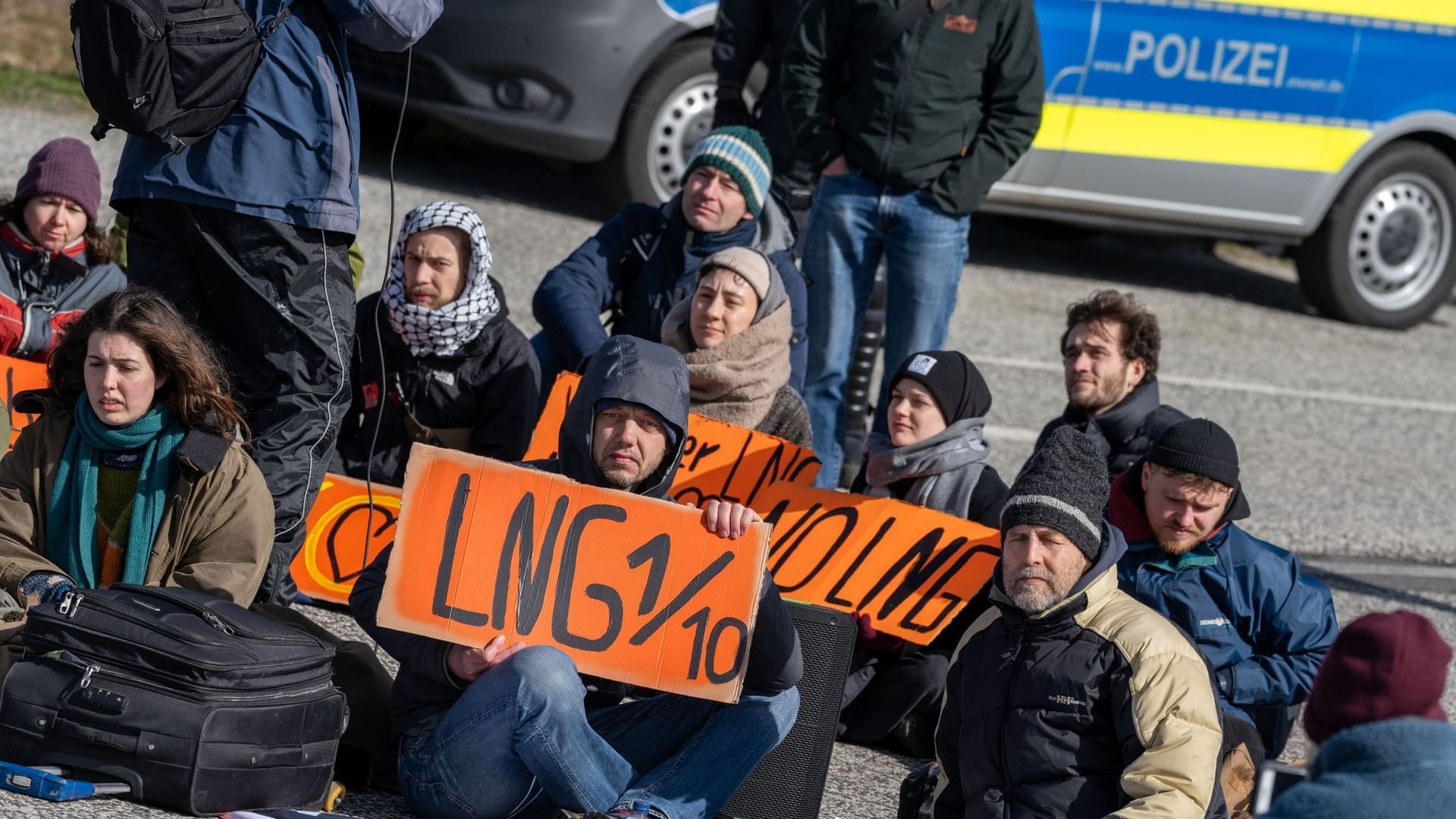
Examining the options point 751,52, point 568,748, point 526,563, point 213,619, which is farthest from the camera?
point 751,52

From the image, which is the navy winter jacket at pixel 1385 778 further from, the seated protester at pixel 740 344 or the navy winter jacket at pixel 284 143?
the seated protester at pixel 740 344

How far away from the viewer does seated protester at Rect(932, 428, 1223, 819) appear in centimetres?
378

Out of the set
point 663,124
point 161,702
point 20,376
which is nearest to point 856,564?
point 161,702

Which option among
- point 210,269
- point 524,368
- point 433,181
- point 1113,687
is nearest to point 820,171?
point 524,368

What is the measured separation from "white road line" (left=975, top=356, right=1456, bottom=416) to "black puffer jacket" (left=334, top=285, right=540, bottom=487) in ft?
13.6

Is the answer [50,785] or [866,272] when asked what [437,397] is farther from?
[50,785]

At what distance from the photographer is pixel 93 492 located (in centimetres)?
424

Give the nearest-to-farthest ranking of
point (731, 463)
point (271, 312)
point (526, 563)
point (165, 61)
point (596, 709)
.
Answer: point (526, 563)
point (165, 61)
point (596, 709)
point (271, 312)
point (731, 463)

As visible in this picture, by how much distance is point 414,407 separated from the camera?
5793 mm

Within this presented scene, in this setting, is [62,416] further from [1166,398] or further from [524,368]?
[1166,398]

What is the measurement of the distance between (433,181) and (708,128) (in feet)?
5.50

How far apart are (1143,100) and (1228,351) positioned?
1.54 meters

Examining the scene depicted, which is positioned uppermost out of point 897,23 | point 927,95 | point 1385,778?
point 897,23

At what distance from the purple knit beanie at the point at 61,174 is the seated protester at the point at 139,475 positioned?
2054 millimetres
